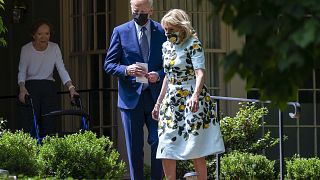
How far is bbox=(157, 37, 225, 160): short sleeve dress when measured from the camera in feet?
25.3

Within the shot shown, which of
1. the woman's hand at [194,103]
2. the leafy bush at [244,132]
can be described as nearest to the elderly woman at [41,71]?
the leafy bush at [244,132]

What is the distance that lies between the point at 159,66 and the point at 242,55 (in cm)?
489

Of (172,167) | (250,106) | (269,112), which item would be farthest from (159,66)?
(269,112)

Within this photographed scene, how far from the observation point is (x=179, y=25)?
778 centimetres

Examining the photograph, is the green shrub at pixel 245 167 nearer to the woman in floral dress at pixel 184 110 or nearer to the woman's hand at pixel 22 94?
the woman's hand at pixel 22 94

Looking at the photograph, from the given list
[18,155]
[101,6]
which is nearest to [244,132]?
[101,6]

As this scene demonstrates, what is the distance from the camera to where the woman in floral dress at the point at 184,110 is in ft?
25.3

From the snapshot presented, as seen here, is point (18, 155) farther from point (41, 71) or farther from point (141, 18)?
point (41, 71)

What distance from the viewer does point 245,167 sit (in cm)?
1040

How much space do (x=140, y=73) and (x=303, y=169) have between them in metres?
3.33

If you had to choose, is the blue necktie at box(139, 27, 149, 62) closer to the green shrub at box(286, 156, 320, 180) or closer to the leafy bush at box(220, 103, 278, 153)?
the leafy bush at box(220, 103, 278, 153)

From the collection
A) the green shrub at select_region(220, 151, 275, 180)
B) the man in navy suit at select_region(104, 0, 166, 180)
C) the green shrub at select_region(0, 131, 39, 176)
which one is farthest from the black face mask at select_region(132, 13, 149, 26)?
the green shrub at select_region(220, 151, 275, 180)

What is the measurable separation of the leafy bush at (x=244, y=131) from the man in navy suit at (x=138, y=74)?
8.67 feet

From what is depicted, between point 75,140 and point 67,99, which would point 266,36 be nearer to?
point 75,140
